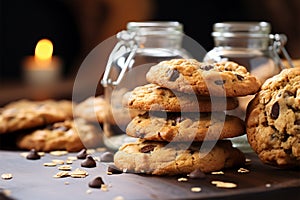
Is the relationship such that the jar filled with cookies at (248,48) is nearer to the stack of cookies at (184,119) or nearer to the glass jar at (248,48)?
the glass jar at (248,48)

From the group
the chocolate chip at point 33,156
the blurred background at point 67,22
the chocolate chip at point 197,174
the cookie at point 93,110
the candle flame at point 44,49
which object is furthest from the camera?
the blurred background at point 67,22

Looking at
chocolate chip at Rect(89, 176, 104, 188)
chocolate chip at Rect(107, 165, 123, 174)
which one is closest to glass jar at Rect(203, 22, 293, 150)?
chocolate chip at Rect(107, 165, 123, 174)

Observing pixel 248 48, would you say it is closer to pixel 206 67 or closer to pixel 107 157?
pixel 206 67

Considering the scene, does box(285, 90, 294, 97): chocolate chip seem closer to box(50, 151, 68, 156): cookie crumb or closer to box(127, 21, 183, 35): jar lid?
box(127, 21, 183, 35): jar lid

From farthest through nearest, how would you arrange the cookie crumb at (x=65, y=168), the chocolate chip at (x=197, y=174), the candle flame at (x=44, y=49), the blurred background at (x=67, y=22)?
1. the blurred background at (x=67, y=22)
2. the candle flame at (x=44, y=49)
3. the cookie crumb at (x=65, y=168)
4. the chocolate chip at (x=197, y=174)

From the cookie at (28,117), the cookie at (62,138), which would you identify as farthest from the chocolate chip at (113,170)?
the cookie at (28,117)

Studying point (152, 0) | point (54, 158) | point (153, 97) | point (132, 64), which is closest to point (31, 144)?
point (54, 158)
